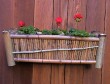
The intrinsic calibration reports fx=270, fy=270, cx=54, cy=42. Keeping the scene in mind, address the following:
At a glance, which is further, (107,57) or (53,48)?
(107,57)

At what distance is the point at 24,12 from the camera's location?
71.7 inches

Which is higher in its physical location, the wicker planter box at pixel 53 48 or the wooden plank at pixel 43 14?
the wooden plank at pixel 43 14

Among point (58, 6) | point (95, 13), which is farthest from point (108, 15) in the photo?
point (58, 6)

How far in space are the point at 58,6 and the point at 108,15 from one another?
341 mm

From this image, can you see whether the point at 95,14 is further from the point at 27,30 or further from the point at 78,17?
the point at 27,30

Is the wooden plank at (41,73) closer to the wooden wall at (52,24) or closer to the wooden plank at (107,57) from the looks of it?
the wooden wall at (52,24)

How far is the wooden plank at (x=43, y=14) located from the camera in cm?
176

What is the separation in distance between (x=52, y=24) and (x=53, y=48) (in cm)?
21

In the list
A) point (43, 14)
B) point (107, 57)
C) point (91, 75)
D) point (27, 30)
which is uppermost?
point (43, 14)

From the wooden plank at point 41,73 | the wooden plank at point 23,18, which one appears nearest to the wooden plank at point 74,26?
the wooden plank at point 41,73

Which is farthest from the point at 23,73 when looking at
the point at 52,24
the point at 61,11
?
the point at 61,11

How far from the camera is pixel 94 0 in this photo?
180 centimetres

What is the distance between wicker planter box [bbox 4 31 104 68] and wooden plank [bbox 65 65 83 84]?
0.13 m

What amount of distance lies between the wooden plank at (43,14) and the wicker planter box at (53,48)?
175mm
